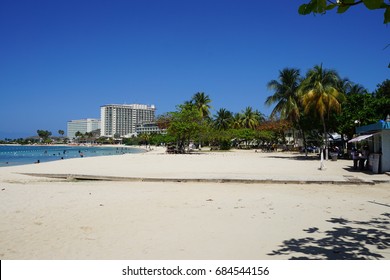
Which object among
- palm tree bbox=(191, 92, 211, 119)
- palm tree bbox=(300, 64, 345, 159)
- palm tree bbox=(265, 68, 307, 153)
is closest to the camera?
palm tree bbox=(300, 64, 345, 159)

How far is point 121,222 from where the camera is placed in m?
7.02

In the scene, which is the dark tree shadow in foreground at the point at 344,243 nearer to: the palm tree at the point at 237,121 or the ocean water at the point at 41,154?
the ocean water at the point at 41,154

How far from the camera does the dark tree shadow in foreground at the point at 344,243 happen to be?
15.7 feet

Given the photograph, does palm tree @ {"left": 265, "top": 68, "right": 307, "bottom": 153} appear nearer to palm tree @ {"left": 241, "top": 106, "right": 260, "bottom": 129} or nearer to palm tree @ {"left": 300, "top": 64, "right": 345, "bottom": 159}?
palm tree @ {"left": 300, "top": 64, "right": 345, "bottom": 159}

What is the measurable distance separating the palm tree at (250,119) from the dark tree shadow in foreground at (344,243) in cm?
7493

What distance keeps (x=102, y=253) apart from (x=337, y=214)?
5352 mm

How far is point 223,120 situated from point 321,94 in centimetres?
5335

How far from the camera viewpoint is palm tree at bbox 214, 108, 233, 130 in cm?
8338

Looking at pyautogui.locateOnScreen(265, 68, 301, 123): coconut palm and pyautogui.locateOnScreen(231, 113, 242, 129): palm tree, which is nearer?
pyautogui.locateOnScreen(265, 68, 301, 123): coconut palm

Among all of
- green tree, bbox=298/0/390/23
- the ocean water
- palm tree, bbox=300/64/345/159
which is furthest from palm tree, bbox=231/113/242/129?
green tree, bbox=298/0/390/23

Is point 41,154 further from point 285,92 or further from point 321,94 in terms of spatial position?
point 321,94

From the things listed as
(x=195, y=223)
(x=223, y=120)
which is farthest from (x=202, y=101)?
(x=195, y=223)

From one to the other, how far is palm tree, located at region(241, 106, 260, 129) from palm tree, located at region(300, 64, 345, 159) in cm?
4670

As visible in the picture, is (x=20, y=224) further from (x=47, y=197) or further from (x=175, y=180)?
(x=175, y=180)
